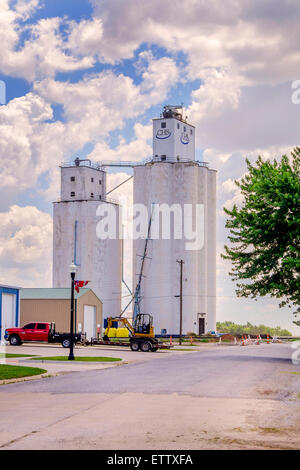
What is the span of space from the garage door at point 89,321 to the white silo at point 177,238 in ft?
87.7

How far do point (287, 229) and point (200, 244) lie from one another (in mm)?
65711

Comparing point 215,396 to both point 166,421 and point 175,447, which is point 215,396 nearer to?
point 166,421

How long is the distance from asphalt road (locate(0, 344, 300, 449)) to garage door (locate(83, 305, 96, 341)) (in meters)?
49.2

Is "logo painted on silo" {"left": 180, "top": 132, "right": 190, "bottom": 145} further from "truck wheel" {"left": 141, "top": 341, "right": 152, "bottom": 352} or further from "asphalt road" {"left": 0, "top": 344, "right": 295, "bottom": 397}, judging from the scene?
"asphalt road" {"left": 0, "top": 344, "right": 295, "bottom": 397}

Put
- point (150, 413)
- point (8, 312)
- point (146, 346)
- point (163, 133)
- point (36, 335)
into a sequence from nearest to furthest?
point (150, 413) → point (146, 346) → point (36, 335) → point (8, 312) → point (163, 133)

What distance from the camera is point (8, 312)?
54656 millimetres

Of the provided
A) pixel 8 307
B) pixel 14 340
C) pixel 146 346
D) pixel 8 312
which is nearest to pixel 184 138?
pixel 8 307

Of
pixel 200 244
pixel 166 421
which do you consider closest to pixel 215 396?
pixel 166 421

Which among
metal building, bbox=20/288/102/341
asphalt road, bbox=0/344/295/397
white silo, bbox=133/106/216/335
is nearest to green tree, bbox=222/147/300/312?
asphalt road, bbox=0/344/295/397

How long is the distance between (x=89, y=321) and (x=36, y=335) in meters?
22.4

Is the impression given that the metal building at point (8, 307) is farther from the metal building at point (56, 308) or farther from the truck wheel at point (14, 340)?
the metal building at point (56, 308)

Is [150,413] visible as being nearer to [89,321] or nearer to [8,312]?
[8,312]

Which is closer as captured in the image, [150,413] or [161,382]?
[150,413]
